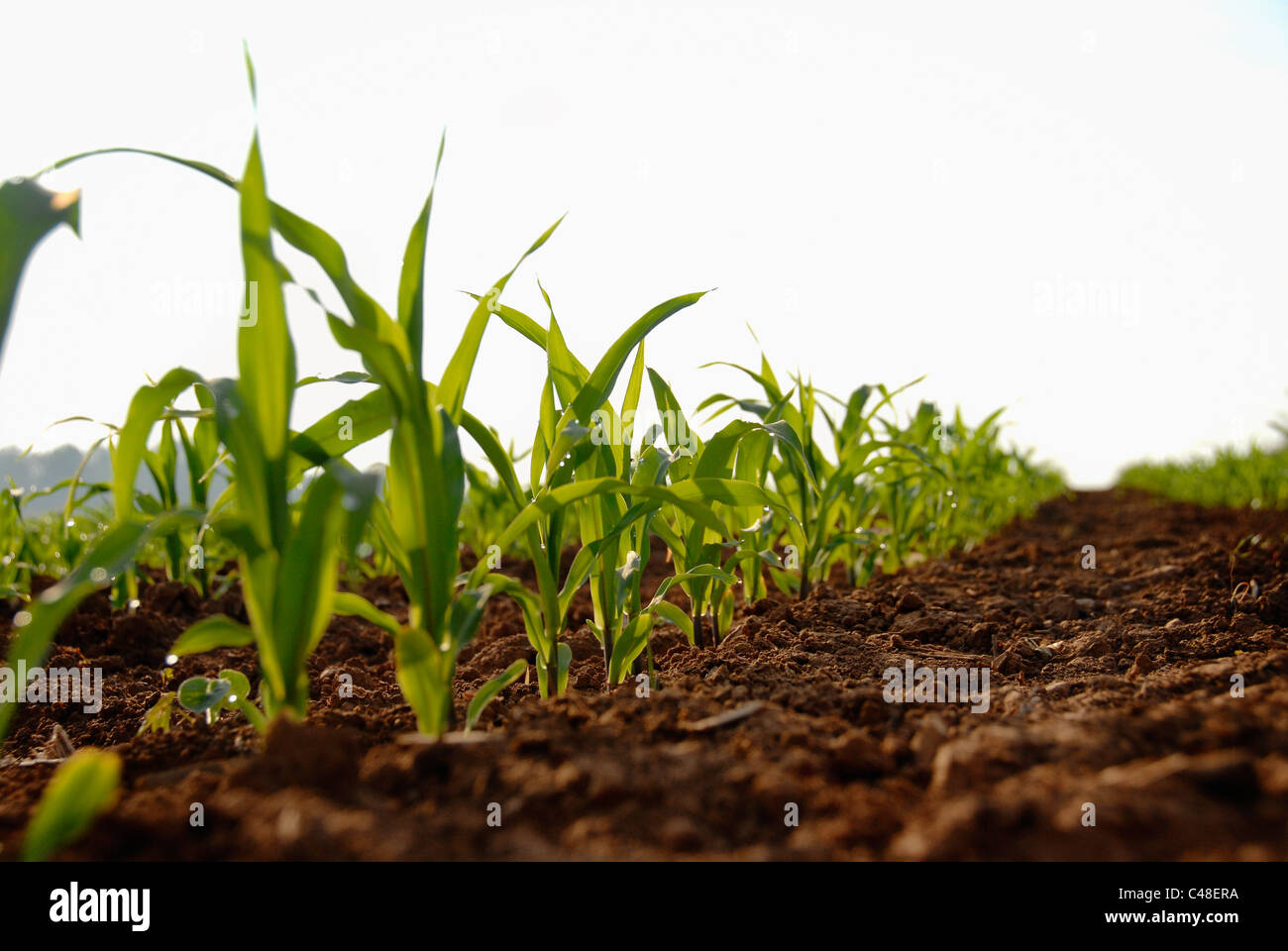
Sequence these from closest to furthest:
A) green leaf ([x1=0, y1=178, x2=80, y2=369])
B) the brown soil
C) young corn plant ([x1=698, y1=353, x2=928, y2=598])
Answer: the brown soil → green leaf ([x1=0, y1=178, x2=80, y2=369]) → young corn plant ([x1=698, y1=353, x2=928, y2=598])

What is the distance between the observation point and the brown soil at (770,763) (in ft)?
2.43

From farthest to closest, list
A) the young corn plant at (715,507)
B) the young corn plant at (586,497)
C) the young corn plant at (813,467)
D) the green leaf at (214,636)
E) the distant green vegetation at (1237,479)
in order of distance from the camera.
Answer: the distant green vegetation at (1237,479) < the young corn plant at (813,467) < the young corn plant at (715,507) < the young corn plant at (586,497) < the green leaf at (214,636)

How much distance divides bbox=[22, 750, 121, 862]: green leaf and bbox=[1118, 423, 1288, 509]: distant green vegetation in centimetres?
465

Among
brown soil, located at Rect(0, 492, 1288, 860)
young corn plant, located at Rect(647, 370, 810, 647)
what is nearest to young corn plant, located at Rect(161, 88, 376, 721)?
brown soil, located at Rect(0, 492, 1288, 860)

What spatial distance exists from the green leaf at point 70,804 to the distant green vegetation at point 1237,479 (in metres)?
4.65

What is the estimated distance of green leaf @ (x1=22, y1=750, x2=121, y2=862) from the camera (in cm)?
75

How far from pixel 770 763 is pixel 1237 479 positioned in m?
6.69

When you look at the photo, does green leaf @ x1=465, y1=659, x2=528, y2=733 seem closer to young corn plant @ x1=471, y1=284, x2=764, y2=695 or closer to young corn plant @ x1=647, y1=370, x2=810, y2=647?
young corn plant @ x1=471, y1=284, x2=764, y2=695

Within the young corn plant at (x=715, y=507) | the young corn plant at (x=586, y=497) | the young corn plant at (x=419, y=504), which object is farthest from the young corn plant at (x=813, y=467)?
the young corn plant at (x=419, y=504)

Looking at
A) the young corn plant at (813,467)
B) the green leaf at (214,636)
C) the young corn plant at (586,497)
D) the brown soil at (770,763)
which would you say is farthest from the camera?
the young corn plant at (813,467)

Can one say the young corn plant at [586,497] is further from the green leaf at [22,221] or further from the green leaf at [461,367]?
the green leaf at [22,221]

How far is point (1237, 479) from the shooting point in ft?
19.7

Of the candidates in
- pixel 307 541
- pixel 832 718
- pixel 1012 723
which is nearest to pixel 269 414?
pixel 307 541
